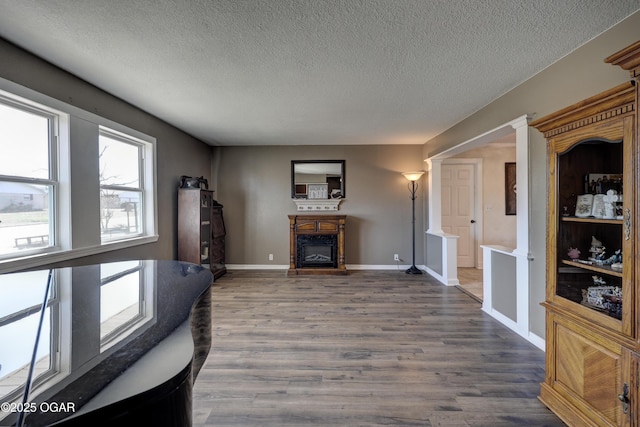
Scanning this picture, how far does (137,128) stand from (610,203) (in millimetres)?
4277

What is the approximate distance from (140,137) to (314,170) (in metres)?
2.87

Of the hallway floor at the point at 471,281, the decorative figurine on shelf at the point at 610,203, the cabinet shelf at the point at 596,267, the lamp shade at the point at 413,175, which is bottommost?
the hallway floor at the point at 471,281

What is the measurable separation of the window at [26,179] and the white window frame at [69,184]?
0.13 ft

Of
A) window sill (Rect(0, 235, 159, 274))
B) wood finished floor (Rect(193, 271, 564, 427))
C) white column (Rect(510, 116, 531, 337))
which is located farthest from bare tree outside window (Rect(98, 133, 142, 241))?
white column (Rect(510, 116, 531, 337))

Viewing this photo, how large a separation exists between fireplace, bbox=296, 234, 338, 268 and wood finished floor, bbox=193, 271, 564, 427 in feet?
5.09

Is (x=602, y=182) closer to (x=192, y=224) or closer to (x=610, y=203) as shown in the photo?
(x=610, y=203)

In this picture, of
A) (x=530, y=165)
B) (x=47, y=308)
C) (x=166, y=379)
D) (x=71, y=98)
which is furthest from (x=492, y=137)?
(x=71, y=98)

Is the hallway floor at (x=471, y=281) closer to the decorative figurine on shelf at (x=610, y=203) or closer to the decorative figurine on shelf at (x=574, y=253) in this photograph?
the decorative figurine on shelf at (x=574, y=253)

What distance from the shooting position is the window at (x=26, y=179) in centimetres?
211

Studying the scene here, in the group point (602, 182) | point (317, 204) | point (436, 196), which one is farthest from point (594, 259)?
point (317, 204)

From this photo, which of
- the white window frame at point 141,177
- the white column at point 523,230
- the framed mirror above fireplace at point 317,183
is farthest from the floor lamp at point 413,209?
the white window frame at point 141,177

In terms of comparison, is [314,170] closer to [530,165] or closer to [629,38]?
[530,165]

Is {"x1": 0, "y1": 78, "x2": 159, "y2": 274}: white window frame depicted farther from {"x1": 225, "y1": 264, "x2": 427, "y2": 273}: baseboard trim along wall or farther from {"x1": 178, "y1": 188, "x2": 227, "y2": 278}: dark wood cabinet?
{"x1": 225, "y1": 264, "x2": 427, "y2": 273}: baseboard trim along wall

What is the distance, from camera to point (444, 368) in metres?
2.11
